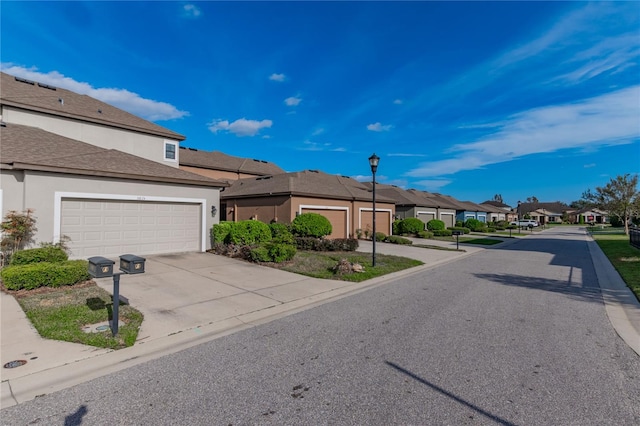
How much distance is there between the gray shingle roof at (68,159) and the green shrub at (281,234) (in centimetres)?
320

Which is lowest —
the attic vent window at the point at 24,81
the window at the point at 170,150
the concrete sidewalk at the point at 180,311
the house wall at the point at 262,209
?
the concrete sidewalk at the point at 180,311

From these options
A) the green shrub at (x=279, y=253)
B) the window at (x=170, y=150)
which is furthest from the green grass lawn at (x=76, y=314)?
the window at (x=170, y=150)

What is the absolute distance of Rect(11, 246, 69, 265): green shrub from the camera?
7922 millimetres

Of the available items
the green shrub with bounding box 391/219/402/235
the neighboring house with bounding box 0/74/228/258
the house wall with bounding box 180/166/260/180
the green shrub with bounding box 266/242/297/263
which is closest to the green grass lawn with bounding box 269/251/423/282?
the green shrub with bounding box 266/242/297/263

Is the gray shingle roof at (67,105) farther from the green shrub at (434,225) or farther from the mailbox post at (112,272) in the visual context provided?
the green shrub at (434,225)

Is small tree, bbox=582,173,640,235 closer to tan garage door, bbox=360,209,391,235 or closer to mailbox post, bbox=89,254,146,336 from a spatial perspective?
tan garage door, bbox=360,209,391,235

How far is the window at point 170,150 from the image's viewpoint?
17438 mm

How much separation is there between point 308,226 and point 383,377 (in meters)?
12.4

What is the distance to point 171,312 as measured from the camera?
19.2 feet

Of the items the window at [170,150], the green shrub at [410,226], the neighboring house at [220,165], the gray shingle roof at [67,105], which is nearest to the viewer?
the gray shingle roof at [67,105]

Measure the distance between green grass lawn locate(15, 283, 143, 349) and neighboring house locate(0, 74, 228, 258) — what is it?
3976 millimetres

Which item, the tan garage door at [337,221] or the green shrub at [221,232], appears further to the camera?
the tan garage door at [337,221]

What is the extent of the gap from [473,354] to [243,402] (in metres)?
3.12

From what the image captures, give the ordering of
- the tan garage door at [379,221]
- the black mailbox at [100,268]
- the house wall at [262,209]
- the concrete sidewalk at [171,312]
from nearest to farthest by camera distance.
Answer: the concrete sidewalk at [171,312]
the black mailbox at [100,268]
the house wall at [262,209]
the tan garage door at [379,221]
